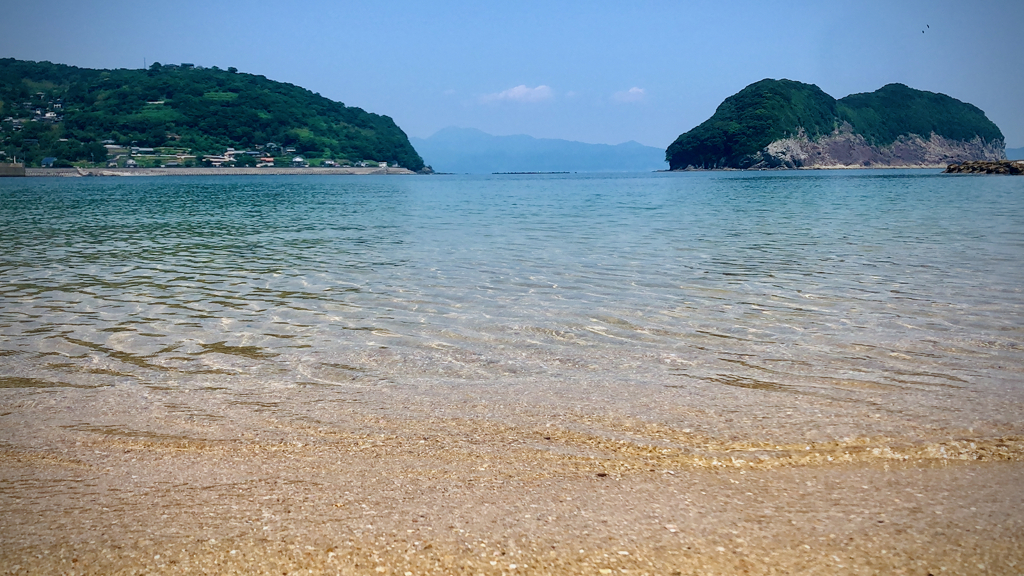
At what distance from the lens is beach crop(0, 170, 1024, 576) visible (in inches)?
134

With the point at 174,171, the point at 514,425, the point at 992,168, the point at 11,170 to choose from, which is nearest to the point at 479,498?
the point at 514,425

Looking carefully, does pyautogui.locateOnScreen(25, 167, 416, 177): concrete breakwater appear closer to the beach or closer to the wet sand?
the beach

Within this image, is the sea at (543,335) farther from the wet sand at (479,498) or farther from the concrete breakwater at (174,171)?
the concrete breakwater at (174,171)

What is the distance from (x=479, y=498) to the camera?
13.0 ft

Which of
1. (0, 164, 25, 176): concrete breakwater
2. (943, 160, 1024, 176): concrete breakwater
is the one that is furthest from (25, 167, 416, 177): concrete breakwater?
(943, 160, 1024, 176): concrete breakwater

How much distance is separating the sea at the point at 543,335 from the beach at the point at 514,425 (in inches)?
2.1

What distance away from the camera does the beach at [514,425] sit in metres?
3.40

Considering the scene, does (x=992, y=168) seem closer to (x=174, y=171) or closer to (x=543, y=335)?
(x=543, y=335)

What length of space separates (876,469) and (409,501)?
3096 millimetres

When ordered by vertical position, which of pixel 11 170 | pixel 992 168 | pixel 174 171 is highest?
pixel 992 168

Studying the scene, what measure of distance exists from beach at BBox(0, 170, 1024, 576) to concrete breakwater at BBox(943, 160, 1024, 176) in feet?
350

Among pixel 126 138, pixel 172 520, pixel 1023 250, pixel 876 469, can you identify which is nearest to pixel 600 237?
pixel 1023 250

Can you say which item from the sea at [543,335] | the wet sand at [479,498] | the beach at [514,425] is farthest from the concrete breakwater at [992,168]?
the wet sand at [479,498]

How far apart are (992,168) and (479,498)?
128 m
